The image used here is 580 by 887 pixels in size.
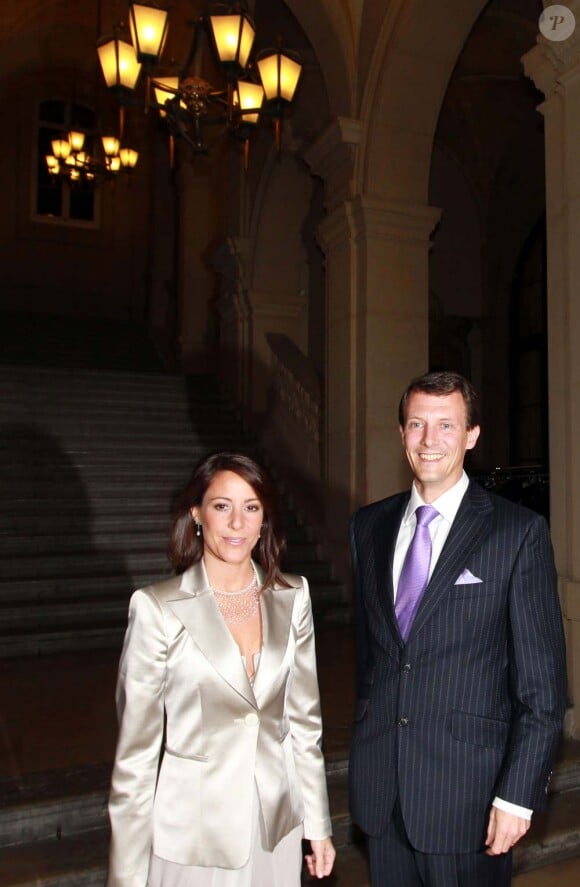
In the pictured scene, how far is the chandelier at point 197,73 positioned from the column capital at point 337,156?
1.00 m

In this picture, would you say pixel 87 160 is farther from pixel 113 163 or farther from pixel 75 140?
pixel 113 163

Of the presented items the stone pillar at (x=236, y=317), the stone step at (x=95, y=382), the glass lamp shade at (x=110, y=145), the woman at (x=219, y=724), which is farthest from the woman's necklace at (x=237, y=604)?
the glass lamp shade at (x=110, y=145)

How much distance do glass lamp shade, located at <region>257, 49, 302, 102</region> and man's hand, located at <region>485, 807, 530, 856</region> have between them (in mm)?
5172

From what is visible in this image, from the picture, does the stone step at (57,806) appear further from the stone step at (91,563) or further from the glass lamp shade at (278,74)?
the glass lamp shade at (278,74)

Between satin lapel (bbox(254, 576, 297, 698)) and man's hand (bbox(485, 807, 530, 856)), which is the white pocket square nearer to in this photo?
satin lapel (bbox(254, 576, 297, 698))

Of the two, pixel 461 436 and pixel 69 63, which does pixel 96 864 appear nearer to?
pixel 461 436

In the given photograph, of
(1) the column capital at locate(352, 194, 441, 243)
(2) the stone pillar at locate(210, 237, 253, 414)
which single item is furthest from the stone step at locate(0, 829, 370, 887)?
Result: (2) the stone pillar at locate(210, 237, 253, 414)

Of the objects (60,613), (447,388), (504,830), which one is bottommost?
(60,613)

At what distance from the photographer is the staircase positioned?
20.4 ft

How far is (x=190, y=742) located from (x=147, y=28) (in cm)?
499

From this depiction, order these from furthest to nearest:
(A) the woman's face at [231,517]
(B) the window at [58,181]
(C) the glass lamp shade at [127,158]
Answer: (B) the window at [58,181]
(C) the glass lamp shade at [127,158]
(A) the woman's face at [231,517]

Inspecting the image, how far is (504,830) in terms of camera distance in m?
1.79

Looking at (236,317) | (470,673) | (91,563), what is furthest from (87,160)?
(470,673)

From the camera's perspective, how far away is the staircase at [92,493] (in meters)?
6.23
